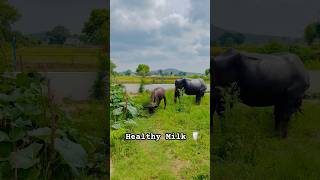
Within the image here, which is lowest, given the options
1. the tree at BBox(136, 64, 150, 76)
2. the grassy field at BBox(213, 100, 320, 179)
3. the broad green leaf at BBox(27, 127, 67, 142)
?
the grassy field at BBox(213, 100, 320, 179)

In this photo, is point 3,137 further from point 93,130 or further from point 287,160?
point 287,160

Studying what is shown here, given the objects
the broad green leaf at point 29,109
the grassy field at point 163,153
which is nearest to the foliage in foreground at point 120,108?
the grassy field at point 163,153

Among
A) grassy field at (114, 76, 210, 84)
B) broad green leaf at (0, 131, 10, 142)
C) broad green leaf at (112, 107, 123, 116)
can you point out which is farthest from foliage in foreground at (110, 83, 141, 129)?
broad green leaf at (0, 131, 10, 142)

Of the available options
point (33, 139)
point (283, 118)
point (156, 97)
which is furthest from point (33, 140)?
point (283, 118)

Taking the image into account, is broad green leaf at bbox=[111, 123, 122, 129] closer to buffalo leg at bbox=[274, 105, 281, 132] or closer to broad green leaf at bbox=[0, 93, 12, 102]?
broad green leaf at bbox=[0, 93, 12, 102]

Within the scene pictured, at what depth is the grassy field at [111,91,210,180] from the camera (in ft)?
13.5

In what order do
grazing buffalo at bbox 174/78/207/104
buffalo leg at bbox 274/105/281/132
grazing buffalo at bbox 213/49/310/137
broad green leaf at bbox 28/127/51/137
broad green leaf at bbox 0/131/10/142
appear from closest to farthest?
broad green leaf at bbox 28/127/51/137 → broad green leaf at bbox 0/131/10/142 → grazing buffalo at bbox 174/78/207/104 → grazing buffalo at bbox 213/49/310/137 → buffalo leg at bbox 274/105/281/132

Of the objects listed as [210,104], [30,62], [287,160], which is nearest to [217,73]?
[210,104]

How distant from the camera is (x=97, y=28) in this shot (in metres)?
4.95

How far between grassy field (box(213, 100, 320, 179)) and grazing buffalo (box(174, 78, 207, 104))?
40cm

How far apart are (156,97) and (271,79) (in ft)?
5.41

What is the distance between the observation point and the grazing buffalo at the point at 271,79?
5.57 m

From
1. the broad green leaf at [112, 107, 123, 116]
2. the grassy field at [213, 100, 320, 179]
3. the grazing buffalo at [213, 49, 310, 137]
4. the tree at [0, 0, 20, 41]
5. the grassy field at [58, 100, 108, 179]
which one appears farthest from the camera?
the grazing buffalo at [213, 49, 310, 137]

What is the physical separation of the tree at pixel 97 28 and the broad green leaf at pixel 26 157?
234 cm
